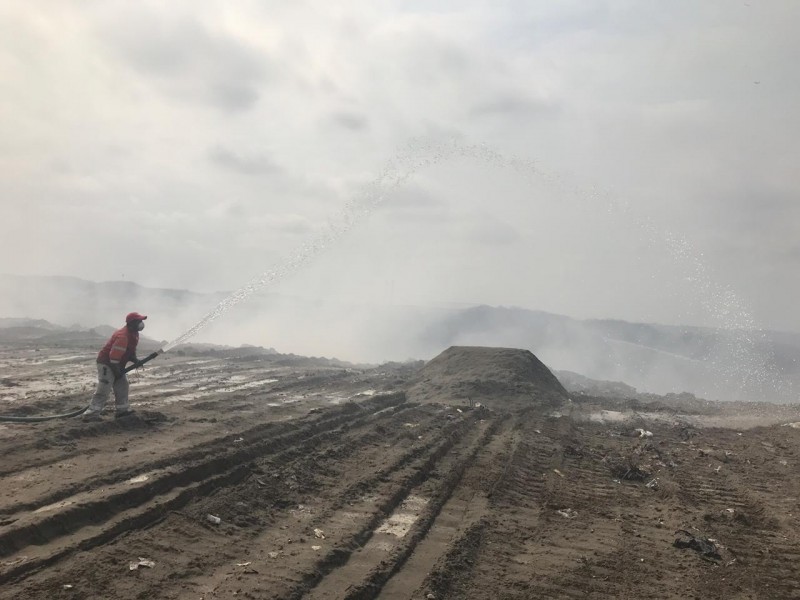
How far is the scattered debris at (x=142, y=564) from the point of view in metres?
4.64

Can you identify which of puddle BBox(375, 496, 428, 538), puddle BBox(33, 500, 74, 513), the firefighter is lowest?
puddle BBox(375, 496, 428, 538)

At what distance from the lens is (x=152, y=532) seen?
536 centimetres

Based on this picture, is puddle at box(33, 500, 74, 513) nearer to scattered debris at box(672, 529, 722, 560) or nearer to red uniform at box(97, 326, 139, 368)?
red uniform at box(97, 326, 139, 368)

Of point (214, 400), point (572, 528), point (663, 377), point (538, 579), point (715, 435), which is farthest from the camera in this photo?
point (663, 377)

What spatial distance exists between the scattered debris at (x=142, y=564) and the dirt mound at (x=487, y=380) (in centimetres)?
A: 1178

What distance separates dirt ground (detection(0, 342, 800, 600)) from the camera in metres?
4.87

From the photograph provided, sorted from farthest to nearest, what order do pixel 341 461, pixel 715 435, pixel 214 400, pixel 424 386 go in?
pixel 424 386 → pixel 715 435 → pixel 214 400 → pixel 341 461

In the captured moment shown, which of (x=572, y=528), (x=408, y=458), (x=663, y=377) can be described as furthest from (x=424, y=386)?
(x=663, y=377)

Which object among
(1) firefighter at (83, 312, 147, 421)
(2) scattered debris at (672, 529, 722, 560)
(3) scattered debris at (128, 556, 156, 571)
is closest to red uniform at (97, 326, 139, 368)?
(1) firefighter at (83, 312, 147, 421)

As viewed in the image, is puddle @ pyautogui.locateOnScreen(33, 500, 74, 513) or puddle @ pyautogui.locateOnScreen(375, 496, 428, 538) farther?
puddle @ pyautogui.locateOnScreen(375, 496, 428, 538)

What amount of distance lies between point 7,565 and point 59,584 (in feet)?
1.90

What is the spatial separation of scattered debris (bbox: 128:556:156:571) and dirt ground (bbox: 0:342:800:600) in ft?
0.09

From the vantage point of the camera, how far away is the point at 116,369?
9.80m

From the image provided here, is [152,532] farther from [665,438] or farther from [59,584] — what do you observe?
[665,438]
